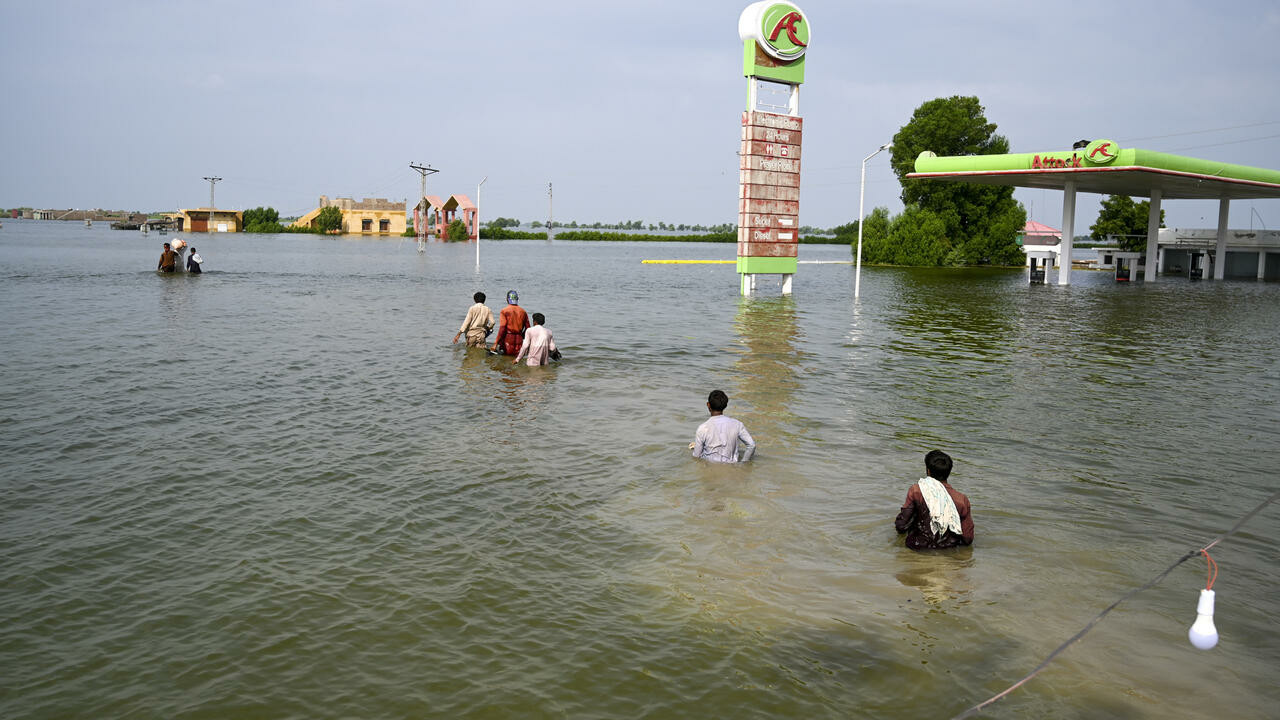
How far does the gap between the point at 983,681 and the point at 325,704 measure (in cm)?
467

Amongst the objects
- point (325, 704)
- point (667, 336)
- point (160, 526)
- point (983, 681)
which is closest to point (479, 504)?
point (160, 526)

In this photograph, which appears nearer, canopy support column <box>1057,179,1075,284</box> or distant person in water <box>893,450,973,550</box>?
A: distant person in water <box>893,450,973,550</box>

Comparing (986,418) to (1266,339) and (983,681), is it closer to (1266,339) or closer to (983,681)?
(983,681)

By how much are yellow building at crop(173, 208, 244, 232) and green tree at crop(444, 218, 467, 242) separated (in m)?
46.3

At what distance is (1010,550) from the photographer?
8.95 m

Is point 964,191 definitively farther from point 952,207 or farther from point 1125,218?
point 1125,218

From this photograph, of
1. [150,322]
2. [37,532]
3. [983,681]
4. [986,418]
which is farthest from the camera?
[150,322]

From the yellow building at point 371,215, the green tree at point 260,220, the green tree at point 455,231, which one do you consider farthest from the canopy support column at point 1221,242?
the green tree at point 260,220

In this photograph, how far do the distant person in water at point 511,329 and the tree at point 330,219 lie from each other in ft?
563

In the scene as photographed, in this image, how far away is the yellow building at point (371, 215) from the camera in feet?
590

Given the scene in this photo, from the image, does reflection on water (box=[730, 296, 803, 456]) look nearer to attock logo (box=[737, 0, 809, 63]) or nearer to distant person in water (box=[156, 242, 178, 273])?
attock logo (box=[737, 0, 809, 63])

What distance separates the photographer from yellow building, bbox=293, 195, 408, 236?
180 metres

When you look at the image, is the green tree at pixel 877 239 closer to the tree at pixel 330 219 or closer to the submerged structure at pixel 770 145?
the submerged structure at pixel 770 145

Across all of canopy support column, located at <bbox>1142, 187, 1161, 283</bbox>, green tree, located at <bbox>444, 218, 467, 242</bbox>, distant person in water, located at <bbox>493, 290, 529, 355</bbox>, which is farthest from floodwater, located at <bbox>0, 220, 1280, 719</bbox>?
green tree, located at <bbox>444, 218, 467, 242</bbox>
